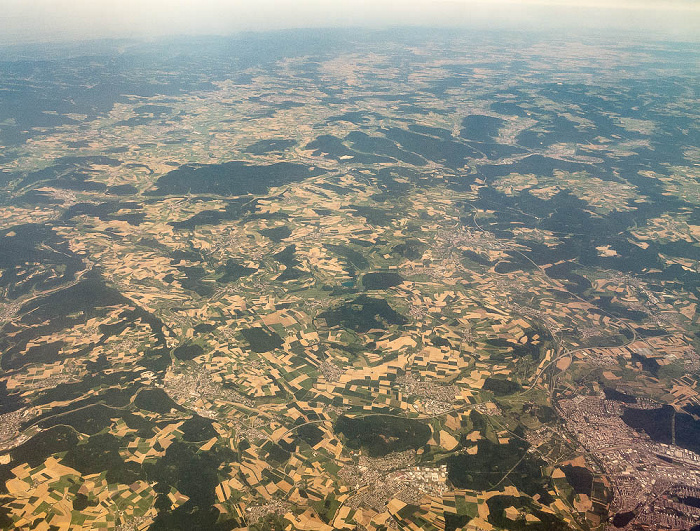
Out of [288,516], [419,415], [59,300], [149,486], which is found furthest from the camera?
[59,300]

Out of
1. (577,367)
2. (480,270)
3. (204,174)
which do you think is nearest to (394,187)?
(480,270)

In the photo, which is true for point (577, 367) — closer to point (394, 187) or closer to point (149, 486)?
point (149, 486)

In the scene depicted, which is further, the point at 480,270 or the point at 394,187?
the point at 394,187

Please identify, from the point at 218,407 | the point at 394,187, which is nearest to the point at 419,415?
the point at 218,407

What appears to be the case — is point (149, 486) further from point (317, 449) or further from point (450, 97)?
point (450, 97)

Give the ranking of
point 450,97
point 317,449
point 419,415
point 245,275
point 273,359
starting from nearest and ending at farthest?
1. point 317,449
2. point 419,415
3. point 273,359
4. point 245,275
5. point 450,97

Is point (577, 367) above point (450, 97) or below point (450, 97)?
below
